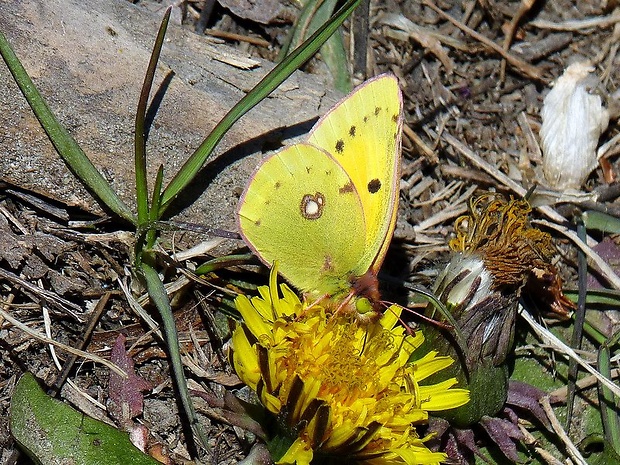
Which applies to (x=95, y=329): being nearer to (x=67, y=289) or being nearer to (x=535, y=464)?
(x=67, y=289)

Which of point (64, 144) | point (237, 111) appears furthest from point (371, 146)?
point (64, 144)

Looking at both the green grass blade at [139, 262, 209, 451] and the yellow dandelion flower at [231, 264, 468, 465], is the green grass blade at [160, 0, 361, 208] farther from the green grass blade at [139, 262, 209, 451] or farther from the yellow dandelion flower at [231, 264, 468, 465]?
the yellow dandelion flower at [231, 264, 468, 465]

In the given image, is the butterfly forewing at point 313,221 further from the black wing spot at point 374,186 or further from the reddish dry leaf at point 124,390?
the reddish dry leaf at point 124,390

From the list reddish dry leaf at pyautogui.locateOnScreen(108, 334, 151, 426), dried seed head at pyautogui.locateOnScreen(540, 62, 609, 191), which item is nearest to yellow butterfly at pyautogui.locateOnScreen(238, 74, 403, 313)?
reddish dry leaf at pyautogui.locateOnScreen(108, 334, 151, 426)

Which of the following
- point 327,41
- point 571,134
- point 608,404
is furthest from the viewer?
point 571,134

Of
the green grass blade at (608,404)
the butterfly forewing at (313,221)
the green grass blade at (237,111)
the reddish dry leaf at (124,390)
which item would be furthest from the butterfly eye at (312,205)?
the green grass blade at (608,404)

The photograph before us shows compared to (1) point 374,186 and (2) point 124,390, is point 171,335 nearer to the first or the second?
(2) point 124,390
